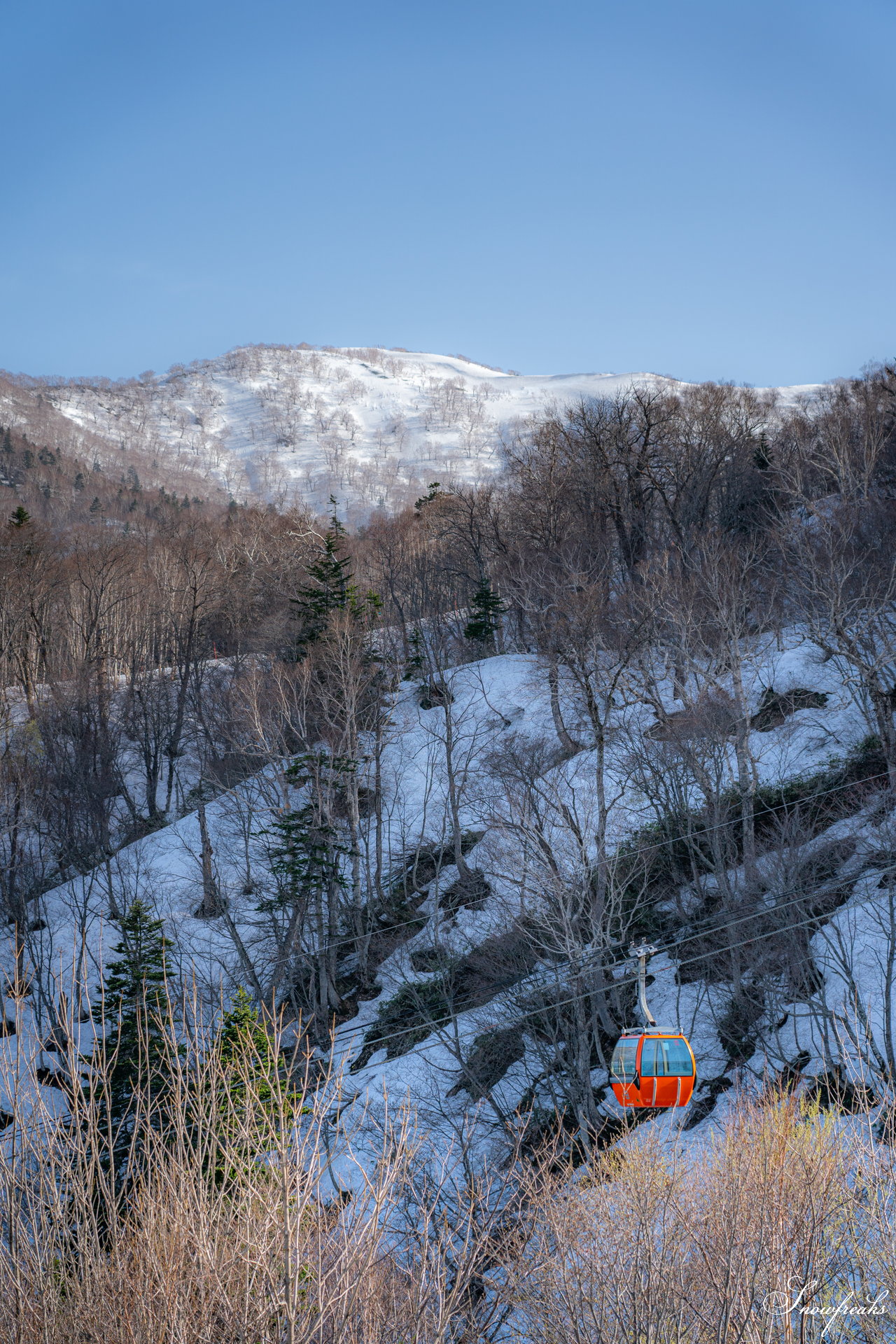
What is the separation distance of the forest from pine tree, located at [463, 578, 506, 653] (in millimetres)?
351

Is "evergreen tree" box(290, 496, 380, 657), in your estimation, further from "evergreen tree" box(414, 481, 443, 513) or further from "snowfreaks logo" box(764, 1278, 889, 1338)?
"snowfreaks logo" box(764, 1278, 889, 1338)

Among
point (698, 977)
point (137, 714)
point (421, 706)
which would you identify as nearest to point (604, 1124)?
point (698, 977)

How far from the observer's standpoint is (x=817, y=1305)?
364 inches

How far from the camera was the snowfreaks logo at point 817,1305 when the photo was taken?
8469mm

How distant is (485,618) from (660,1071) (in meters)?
33.3

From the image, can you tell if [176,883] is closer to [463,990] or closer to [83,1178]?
[463,990]

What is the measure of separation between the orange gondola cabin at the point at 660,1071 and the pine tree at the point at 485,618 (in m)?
31.1

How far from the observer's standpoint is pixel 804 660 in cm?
3372

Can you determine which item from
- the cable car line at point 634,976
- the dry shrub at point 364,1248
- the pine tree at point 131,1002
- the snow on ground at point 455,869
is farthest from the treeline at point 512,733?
the pine tree at point 131,1002

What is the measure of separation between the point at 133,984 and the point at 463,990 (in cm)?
992

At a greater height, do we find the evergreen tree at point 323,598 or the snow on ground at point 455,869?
the evergreen tree at point 323,598

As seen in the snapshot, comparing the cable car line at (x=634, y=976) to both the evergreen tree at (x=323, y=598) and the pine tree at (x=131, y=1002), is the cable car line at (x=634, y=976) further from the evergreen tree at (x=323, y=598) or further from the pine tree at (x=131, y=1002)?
the evergreen tree at (x=323, y=598)

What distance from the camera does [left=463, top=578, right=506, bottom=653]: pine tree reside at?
4388 cm

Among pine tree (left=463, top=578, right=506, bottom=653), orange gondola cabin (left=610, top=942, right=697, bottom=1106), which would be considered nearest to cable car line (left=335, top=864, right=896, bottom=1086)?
orange gondola cabin (left=610, top=942, right=697, bottom=1106)
